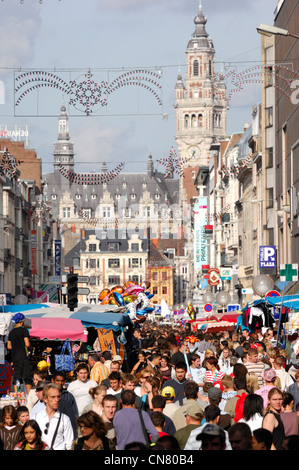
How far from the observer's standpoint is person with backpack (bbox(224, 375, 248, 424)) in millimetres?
12953

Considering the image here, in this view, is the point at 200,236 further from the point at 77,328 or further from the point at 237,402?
the point at 237,402

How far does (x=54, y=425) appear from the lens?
439 inches

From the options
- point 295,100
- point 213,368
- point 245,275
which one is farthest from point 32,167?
point 213,368

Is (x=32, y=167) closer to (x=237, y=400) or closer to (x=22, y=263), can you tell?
(x=22, y=263)

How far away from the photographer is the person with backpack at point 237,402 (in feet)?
42.5

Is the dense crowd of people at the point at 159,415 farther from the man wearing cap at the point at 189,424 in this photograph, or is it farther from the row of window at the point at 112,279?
the row of window at the point at 112,279

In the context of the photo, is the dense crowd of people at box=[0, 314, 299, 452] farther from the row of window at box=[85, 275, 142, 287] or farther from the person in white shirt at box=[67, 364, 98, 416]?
the row of window at box=[85, 275, 142, 287]

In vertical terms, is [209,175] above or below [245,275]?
above

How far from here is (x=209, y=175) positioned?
415 feet

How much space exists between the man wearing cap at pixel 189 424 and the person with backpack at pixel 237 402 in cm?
128

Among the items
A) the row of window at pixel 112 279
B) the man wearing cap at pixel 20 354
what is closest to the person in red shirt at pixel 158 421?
the man wearing cap at pixel 20 354

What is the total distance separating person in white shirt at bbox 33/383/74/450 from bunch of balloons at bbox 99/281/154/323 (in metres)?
20.8

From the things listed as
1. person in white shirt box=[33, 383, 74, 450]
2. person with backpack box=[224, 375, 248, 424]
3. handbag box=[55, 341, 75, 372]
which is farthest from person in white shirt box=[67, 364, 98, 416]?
handbag box=[55, 341, 75, 372]
